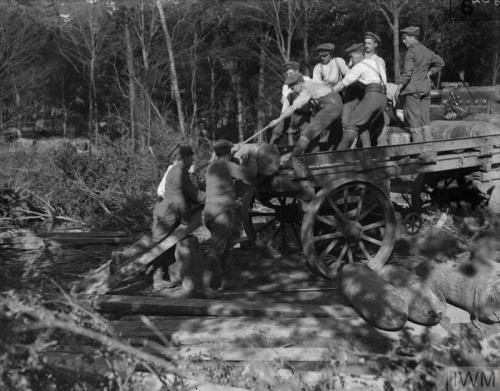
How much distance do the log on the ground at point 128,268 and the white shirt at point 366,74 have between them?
2536 mm

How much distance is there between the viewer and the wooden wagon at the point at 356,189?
22.4ft

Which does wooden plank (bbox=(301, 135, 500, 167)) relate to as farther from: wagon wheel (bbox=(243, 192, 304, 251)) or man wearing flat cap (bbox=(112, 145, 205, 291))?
man wearing flat cap (bbox=(112, 145, 205, 291))

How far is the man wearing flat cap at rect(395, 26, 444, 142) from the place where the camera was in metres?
8.31

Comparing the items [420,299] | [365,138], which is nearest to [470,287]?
[420,299]

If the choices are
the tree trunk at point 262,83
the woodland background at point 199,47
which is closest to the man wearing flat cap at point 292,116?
the woodland background at point 199,47

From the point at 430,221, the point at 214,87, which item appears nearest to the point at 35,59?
the point at 214,87

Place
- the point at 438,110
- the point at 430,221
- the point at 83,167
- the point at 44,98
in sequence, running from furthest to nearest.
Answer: the point at 44,98 → the point at 83,167 → the point at 438,110 → the point at 430,221

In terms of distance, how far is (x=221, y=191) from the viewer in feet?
22.7

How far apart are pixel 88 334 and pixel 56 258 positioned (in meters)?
5.88

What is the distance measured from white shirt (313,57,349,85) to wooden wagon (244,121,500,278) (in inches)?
72.1

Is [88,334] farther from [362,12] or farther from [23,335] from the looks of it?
[362,12]

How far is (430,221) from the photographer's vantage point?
958cm

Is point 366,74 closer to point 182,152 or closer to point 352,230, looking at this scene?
point 352,230

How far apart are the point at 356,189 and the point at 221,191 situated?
1.62 meters
